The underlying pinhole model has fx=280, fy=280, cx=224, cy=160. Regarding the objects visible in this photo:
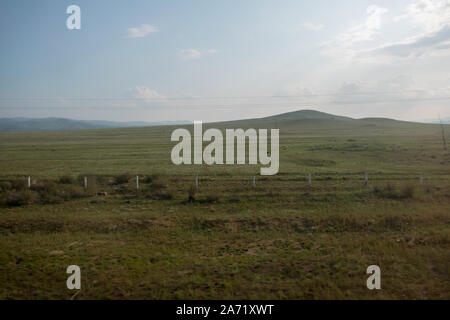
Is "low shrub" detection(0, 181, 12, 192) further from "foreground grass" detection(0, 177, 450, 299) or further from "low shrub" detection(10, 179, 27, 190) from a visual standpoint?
"foreground grass" detection(0, 177, 450, 299)

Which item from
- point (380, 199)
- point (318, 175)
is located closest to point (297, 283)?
point (380, 199)

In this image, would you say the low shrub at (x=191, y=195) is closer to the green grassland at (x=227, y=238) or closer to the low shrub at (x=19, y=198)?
the green grassland at (x=227, y=238)

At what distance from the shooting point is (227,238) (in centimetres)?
1369

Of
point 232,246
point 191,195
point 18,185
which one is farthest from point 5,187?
point 232,246

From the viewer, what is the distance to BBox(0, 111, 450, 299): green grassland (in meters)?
9.20

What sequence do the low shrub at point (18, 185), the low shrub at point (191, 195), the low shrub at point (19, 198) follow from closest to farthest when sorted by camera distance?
the low shrub at point (19, 198) → the low shrub at point (191, 195) → the low shrub at point (18, 185)

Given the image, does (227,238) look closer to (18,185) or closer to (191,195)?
(191,195)

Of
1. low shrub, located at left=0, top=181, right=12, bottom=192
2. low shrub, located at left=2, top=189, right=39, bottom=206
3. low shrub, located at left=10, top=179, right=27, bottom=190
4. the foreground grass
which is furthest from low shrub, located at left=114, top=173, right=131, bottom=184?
low shrub, located at left=0, top=181, right=12, bottom=192

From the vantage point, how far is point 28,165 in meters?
36.2

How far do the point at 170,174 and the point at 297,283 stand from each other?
68.8ft

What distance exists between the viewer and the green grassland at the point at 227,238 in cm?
920

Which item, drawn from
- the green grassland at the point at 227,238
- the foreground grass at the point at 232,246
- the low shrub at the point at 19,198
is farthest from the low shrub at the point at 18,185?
the foreground grass at the point at 232,246

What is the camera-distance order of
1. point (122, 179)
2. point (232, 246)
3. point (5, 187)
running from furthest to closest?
point (122, 179) → point (5, 187) → point (232, 246)
